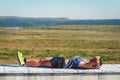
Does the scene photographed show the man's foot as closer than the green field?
Yes

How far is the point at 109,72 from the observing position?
746 centimetres

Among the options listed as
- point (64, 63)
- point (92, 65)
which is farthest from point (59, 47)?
point (92, 65)

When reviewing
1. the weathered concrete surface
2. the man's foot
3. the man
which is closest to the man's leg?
the man

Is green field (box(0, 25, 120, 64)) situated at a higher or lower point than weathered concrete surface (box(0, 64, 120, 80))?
lower

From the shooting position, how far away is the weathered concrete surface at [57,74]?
7.05 m

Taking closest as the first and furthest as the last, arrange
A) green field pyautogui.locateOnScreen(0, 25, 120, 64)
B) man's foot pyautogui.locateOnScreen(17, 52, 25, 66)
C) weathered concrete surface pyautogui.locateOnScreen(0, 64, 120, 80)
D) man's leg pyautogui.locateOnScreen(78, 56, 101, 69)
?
weathered concrete surface pyautogui.locateOnScreen(0, 64, 120, 80), man's leg pyautogui.locateOnScreen(78, 56, 101, 69), man's foot pyautogui.locateOnScreen(17, 52, 25, 66), green field pyautogui.locateOnScreen(0, 25, 120, 64)

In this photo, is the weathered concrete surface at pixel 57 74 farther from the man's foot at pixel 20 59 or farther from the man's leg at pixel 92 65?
the man's foot at pixel 20 59

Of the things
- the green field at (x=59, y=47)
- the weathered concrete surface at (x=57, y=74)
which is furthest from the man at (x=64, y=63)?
the green field at (x=59, y=47)

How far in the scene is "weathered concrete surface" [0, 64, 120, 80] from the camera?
7047 millimetres

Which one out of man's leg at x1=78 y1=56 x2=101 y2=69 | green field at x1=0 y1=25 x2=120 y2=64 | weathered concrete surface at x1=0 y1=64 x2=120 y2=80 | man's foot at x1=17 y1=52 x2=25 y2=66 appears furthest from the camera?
green field at x1=0 y1=25 x2=120 y2=64

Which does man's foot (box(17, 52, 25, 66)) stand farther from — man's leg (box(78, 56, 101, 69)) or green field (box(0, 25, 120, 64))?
green field (box(0, 25, 120, 64))

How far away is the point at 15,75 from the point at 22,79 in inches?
6.8

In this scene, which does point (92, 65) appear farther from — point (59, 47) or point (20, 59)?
point (59, 47)

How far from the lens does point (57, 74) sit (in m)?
7.20
